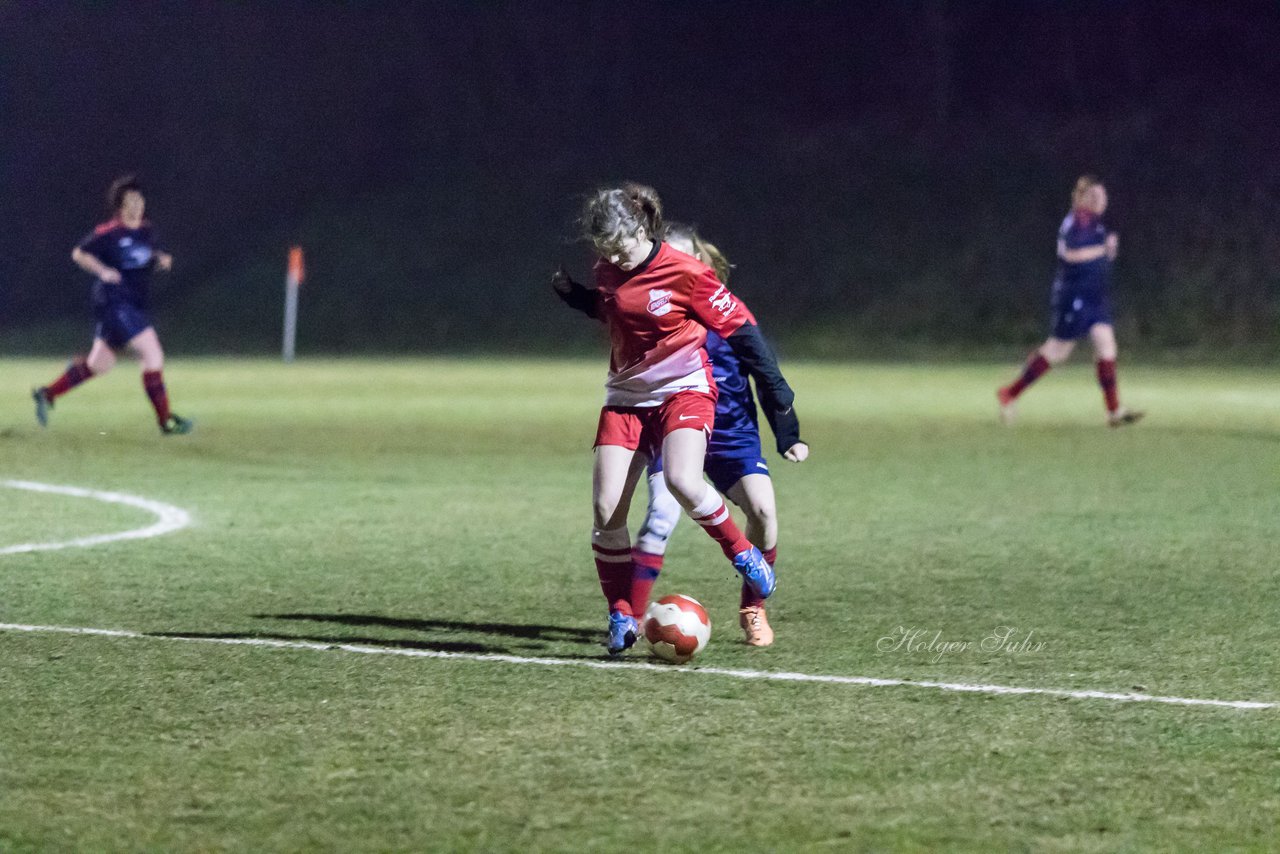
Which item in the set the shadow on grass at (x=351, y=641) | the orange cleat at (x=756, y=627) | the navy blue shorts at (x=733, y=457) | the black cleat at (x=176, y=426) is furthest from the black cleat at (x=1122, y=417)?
the shadow on grass at (x=351, y=641)

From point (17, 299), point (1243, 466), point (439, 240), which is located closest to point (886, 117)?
point (439, 240)

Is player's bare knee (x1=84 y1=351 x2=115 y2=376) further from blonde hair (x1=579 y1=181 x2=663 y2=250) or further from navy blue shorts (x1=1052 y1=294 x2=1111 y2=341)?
blonde hair (x1=579 y1=181 x2=663 y2=250)

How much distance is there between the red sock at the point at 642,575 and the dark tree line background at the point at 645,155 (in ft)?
97.0

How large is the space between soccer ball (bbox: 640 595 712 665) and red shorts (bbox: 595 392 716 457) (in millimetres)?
618

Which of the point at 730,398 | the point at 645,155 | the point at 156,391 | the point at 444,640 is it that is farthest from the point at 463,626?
the point at 645,155

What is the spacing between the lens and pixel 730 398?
7.06 meters

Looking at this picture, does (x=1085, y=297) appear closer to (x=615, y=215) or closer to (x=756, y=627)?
(x=756, y=627)

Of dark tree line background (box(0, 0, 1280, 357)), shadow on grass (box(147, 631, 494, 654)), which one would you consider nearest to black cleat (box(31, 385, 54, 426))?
shadow on grass (box(147, 631, 494, 654))

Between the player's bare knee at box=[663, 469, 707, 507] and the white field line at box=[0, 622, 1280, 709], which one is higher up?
the player's bare knee at box=[663, 469, 707, 507]

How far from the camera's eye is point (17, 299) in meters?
52.6

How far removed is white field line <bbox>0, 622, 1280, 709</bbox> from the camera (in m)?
5.78

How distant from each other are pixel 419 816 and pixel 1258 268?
35117mm

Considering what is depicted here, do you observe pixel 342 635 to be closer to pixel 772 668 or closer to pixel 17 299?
pixel 772 668

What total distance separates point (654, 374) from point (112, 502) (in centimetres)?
553
